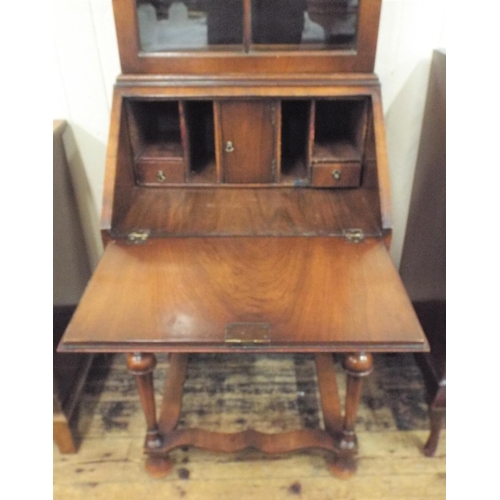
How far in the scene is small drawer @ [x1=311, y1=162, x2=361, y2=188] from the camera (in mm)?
1353

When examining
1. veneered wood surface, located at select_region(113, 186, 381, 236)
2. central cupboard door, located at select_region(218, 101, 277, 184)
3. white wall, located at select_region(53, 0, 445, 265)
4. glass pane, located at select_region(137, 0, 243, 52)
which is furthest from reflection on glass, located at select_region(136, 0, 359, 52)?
veneered wood surface, located at select_region(113, 186, 381, 236)

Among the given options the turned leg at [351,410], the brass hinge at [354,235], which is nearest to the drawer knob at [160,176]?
the brass hinge at [354,235]

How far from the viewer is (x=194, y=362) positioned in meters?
1.90

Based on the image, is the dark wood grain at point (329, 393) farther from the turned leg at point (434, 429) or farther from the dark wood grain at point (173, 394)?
the dark wood grain at point (173, 394)

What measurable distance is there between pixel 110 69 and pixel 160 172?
40cm

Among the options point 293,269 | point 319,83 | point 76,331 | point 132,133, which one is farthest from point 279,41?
point 76,331

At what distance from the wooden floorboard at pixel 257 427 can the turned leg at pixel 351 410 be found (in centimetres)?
4

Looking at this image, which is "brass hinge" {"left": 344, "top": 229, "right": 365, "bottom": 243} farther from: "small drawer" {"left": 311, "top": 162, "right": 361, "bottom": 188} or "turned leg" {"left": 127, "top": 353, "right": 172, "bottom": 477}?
"turned leg" {"left": 127, "top": 353, "right": 172, "bottom": 477}

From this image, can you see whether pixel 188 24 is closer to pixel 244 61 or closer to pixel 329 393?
pixel 244 61

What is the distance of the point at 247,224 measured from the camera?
1.28m

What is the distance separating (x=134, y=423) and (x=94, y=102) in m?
1.07

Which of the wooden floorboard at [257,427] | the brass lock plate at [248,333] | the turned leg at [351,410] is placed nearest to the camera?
the brass lock plate at [248,333]

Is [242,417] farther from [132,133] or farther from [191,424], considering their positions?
[132,133]

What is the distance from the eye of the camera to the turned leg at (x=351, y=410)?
114cm
